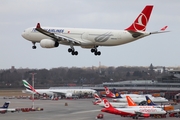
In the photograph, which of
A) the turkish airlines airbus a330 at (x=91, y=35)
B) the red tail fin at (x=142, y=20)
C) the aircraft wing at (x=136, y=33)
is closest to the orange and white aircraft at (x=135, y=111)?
the turkish airlines airbus a330 at (x=91, y=35)

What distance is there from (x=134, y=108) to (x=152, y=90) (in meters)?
93.2

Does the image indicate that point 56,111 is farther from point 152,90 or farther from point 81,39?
point 152,90

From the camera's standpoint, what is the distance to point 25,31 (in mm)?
81562

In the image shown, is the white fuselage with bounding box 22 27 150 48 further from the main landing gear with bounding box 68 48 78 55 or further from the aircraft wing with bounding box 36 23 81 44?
the main landing gear with bounding box 68 48 78 55

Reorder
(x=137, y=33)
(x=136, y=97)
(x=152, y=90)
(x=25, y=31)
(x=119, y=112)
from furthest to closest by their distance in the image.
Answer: (x=152, y=90) → (x=136, y=97) → (x=119, y=112) → (x=25, y=31) → (x=137, y=33)

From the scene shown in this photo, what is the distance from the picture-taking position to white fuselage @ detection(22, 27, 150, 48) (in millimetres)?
73938

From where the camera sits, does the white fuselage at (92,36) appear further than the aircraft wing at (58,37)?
No

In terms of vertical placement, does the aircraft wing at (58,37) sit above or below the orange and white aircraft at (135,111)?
above

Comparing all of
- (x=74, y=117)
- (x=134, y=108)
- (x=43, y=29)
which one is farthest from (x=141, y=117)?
(x=43, y=29)

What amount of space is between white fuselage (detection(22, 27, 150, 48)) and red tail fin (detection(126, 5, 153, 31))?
1472 millimetres

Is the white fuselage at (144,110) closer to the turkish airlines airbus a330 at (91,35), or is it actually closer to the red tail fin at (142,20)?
the turkish airlines airbus a330 at (91,35)

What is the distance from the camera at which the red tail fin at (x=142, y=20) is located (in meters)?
74.4

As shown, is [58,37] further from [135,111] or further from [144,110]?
[144,110]

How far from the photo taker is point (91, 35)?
247 feet
